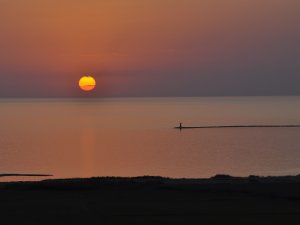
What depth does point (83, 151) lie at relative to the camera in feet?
113

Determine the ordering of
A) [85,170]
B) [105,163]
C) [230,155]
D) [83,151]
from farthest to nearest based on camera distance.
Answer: [83,151], [230,155], [105,163], [85,170]

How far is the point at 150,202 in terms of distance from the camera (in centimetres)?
750

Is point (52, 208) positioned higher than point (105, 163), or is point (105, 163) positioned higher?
point (105, 163)

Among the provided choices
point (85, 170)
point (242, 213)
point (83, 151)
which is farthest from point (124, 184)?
point (83, 151)

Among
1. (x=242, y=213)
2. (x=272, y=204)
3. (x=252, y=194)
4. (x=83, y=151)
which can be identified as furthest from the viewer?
(x=83, y=151)

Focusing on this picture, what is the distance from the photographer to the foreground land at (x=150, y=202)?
6.59m

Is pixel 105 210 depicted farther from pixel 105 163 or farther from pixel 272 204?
pixel 105 163

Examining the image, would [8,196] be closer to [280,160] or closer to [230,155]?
[280,160]

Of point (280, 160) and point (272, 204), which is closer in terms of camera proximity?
point (272, 204)

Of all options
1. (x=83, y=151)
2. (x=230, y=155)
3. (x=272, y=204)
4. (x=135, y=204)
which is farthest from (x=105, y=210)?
(x=83, y=151)

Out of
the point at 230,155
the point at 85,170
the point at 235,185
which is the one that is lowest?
the point at 235,185

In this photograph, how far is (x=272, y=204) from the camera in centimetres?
741

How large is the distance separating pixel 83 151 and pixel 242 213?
28.0m

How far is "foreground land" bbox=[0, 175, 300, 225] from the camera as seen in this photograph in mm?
6594
